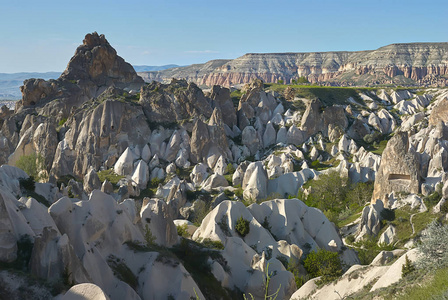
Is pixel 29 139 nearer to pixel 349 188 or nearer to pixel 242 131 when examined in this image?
pixel 242 131

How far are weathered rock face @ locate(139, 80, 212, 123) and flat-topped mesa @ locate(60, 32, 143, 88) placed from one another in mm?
19520

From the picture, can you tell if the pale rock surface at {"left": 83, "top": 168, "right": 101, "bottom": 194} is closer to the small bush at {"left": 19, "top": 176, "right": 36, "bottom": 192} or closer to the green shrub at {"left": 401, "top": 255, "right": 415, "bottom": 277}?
the small bush at {"left": 19, "top": 176, "right": 36, "bottom": 192}

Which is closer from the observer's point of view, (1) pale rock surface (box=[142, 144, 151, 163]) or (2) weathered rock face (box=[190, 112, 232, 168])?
(1) pale rock surface (box=[142, 144, 151, 163])

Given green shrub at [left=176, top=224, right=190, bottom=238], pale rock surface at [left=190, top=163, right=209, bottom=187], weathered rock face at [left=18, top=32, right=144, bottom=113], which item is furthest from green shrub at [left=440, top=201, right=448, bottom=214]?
weathered rock face at [left=18, top=32, right=144, bottom=113]

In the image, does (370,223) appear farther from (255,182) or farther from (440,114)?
(440,114)

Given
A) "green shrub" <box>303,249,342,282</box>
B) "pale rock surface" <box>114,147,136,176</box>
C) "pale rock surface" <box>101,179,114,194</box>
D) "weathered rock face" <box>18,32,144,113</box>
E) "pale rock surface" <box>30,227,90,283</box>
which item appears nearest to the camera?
"pale rock surface" <box>30,227,90,283</box>

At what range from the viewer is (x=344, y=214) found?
5656cm

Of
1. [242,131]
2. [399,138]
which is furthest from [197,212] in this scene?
[242,131]

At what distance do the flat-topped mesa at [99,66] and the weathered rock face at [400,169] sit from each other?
7183cm

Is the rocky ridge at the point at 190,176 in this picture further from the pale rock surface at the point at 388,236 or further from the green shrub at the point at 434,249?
the green shrub at the point at 434,249

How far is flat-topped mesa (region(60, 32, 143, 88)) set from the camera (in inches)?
4023

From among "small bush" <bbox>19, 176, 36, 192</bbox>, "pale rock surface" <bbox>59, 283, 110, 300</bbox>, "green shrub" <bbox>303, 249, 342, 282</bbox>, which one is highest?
"small bush" <bbox>19, 176, 36, 192</bbox>

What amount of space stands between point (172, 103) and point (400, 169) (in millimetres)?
50184

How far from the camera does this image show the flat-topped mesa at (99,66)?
10219cm
